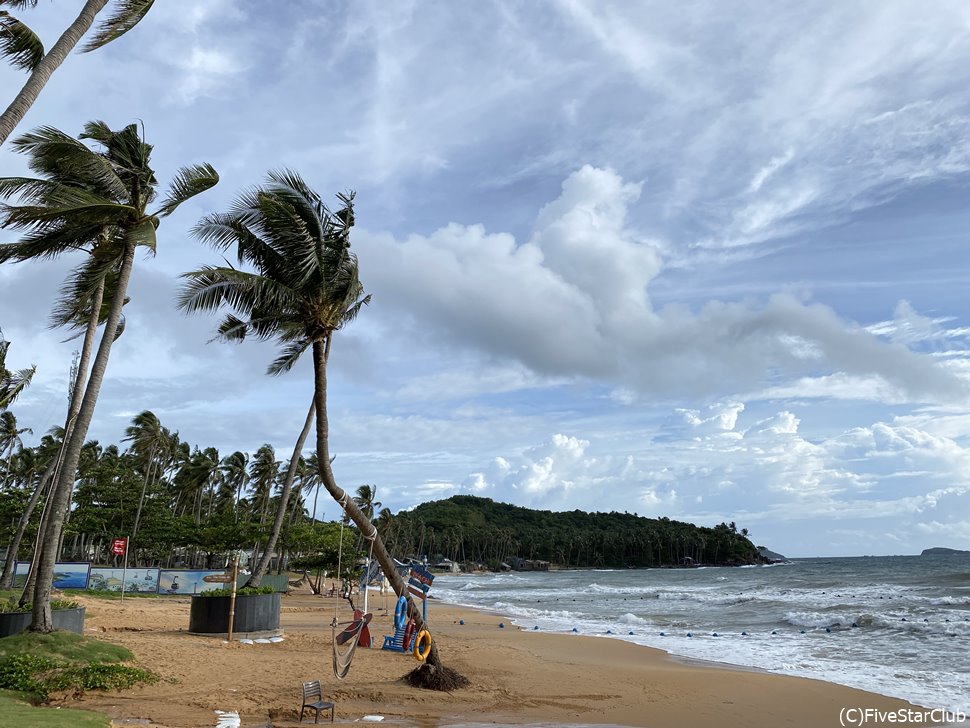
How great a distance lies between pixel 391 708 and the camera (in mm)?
9500

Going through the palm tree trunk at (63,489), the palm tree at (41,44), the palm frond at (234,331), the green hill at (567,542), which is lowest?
the green hill at (567,542)

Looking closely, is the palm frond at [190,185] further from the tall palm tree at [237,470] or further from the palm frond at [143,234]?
the tall palm tree at [237,470]

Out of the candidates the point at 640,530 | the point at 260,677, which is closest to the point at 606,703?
the point at 260,677

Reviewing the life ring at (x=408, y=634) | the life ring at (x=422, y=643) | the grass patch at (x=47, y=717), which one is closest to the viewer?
the grass patch at (x=47, y=717)

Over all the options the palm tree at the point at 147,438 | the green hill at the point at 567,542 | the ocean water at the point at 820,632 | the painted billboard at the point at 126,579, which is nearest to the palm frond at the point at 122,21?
the ocean water at the point at 820,632

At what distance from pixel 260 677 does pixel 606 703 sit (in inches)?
222

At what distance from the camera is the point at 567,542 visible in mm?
146375

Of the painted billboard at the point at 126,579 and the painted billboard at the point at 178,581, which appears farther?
the painted billboard at the point at 178,581

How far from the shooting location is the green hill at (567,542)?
13812cm

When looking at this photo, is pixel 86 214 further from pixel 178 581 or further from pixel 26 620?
pixel 178 581

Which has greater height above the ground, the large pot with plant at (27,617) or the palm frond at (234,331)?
the palm frond at (234,331)

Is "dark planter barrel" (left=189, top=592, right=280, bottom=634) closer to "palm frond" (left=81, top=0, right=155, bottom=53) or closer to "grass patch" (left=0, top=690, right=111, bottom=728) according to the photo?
"grass patch" (left=0, top=690, right=111, bottom=728)

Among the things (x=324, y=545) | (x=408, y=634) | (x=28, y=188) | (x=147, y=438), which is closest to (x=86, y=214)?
(x=28, y=188)

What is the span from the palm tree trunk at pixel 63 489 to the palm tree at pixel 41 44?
3.86 meters
